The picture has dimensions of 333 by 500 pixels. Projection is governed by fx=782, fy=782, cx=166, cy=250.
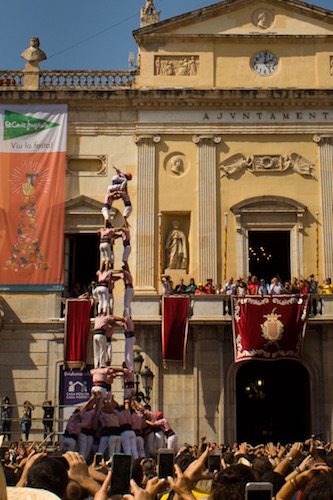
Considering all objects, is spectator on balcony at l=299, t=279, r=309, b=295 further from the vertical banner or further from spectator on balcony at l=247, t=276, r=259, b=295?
the vertical banner

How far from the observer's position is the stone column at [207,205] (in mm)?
29234

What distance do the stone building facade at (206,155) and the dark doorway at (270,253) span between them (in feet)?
0.37

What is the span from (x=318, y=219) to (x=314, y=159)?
7.98ft

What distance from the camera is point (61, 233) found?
2941cm

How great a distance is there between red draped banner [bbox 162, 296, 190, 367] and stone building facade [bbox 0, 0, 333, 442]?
3.49ft

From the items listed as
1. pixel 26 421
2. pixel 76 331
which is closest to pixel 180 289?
pixel 76 331

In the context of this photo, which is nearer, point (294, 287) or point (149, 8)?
point (294, 287)

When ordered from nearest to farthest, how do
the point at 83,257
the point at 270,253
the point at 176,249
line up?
1. the point at 176,249
2. the point at 83,257
3. the point at 270,253

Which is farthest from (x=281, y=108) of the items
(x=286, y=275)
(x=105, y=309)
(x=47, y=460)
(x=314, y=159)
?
(x=47, y=460)

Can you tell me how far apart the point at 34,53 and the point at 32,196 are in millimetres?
6000

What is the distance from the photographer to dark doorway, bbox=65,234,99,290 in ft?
99.3

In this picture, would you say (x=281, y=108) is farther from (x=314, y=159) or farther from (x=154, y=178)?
(x=154, y=178)

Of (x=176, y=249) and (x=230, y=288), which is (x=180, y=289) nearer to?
(x=230, y=288)

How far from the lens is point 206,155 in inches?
1192
